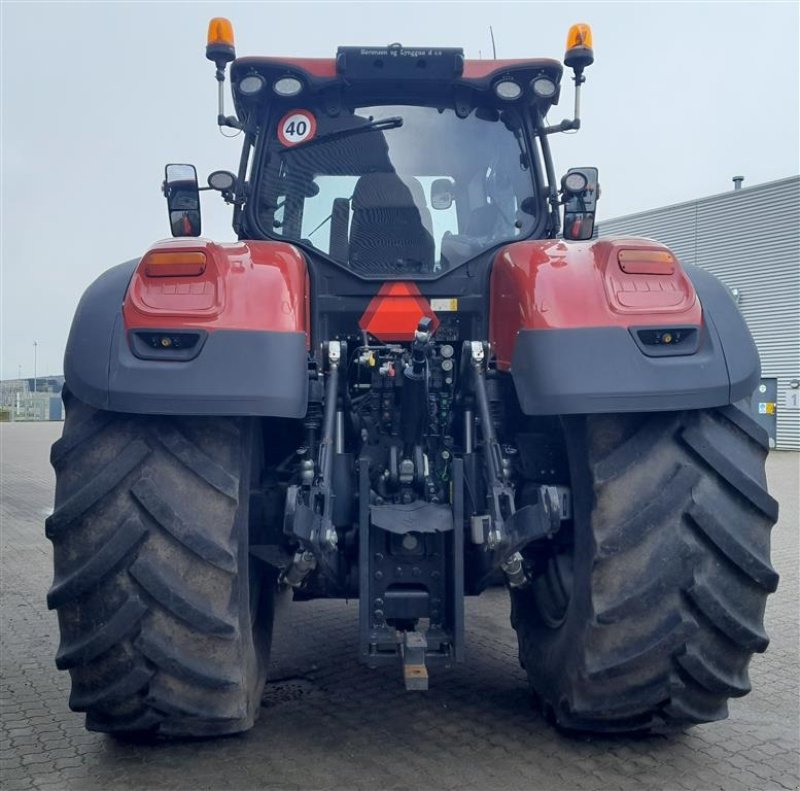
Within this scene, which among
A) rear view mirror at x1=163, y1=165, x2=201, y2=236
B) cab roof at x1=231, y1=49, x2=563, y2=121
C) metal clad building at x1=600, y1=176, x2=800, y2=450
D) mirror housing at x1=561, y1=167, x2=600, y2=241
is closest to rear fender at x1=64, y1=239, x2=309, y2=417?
rear view mirror at x1=163, y1=165, x2=201, y2=236

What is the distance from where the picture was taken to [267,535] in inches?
126

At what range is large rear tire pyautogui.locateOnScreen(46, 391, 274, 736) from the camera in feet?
8.95

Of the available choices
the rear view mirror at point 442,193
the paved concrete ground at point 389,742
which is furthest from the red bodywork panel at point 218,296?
the paved concrete ground at point 389,742

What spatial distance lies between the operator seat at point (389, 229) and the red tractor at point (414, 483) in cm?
44

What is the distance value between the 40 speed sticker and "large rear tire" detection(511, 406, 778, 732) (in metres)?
1.85

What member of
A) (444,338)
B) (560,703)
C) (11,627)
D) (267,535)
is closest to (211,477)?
(267,535)

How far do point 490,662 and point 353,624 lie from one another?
1048 mm

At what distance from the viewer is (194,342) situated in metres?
2.76

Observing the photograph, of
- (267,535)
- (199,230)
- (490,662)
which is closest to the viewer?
(267,535)

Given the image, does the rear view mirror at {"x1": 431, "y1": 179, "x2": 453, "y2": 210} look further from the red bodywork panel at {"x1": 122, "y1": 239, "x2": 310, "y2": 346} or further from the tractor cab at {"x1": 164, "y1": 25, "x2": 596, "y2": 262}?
the red bodywork panel at {"x1": 122, "y1": 239, "x2": 310, "y2": 346}

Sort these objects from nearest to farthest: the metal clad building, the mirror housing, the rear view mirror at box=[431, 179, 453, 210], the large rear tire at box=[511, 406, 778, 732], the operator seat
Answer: the large rear tire at box=[511, 406, 778, 732]
the operator seat
the rear view mirror at box=[431, 179, 453, 210]
the mirror housing
the metal clad building

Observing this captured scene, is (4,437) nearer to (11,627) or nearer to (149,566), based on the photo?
(11,627)

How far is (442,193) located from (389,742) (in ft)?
7.53

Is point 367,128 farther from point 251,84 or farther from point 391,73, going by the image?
point 251,84
